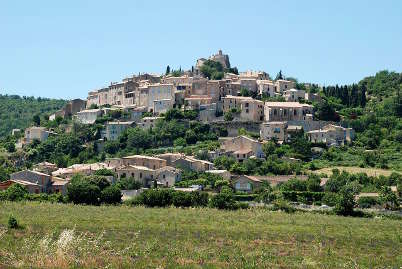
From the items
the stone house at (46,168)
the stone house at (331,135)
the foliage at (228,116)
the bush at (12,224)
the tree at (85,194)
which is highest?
the foliage at (228,116)

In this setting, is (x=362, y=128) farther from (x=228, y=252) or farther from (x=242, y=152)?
(x=228, y=252)

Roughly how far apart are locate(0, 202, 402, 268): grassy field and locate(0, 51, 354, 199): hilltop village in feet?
63.6

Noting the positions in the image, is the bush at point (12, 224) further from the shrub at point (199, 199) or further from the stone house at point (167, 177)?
the stone house at point (167, 177)

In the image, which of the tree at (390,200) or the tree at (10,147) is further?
the tree at (10,147)

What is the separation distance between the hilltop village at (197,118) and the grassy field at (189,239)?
763 inches

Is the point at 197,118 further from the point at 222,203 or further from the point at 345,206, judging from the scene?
the point at 345,206

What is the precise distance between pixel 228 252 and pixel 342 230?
11.3 meters

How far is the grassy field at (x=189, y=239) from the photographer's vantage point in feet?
91.7

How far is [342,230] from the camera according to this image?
1634 inches

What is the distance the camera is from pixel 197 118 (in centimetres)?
8919

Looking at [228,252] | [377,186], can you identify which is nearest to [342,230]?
[228,252]

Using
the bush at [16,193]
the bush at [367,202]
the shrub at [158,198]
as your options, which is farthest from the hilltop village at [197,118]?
the shrub at [158,198]

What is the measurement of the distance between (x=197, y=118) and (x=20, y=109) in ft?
239

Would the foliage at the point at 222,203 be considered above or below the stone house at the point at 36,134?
below
